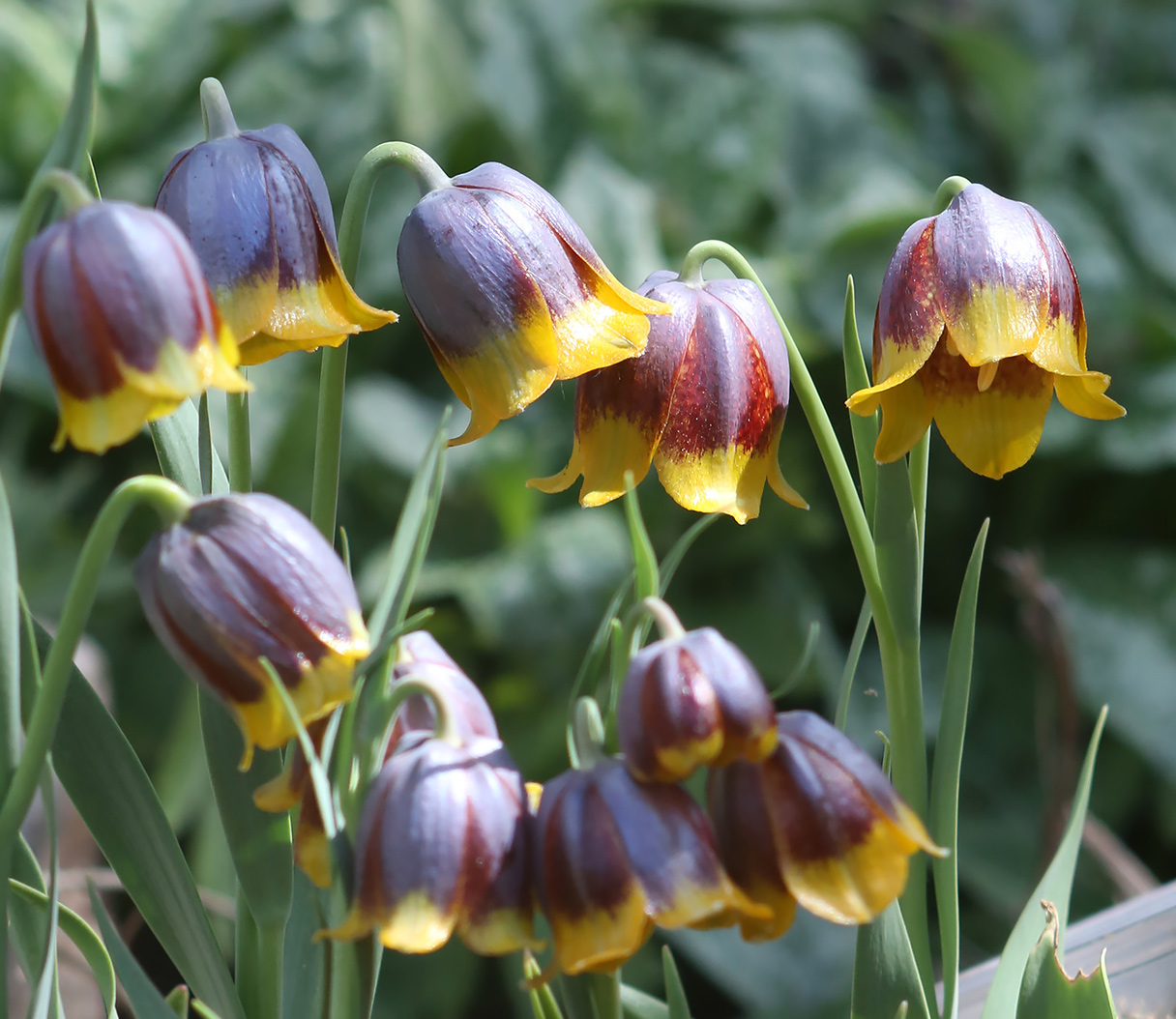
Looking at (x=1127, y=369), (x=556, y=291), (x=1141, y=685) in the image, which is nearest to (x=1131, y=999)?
(x=556, y=291)

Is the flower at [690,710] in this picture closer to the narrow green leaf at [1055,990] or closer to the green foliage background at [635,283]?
the narrow green leaf at [1055,990]

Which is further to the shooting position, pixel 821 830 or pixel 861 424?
pixel 861 424

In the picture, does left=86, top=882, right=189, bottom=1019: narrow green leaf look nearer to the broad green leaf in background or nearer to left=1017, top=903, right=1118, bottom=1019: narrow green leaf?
the broad green leaf in background

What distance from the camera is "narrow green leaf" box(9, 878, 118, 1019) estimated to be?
0.38m

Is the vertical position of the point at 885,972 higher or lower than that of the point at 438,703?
lower

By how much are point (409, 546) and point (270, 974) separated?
6.5 inches

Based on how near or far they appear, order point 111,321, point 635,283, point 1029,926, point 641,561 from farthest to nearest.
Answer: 1. point 635,283
2. point 1029,926
3. point 641,561
4. point 111,321

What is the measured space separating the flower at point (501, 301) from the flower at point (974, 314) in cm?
8

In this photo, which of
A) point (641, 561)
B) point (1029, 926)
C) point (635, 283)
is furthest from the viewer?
point (635, 283)

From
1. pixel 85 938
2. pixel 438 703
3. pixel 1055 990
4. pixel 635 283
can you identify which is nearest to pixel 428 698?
pixel 438 703

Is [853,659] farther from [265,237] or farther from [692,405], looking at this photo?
[265,237]

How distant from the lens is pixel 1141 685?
1348 millimetres

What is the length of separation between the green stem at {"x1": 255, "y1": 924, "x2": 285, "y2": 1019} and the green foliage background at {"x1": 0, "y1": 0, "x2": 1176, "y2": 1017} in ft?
2.49

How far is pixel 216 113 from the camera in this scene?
0.36m
